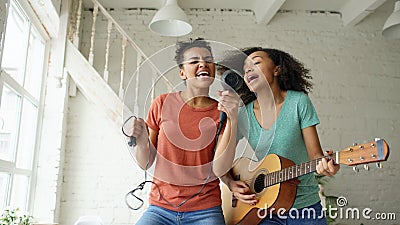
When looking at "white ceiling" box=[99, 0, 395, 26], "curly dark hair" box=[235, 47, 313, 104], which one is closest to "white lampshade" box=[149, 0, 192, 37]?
"white ceiling" box=[99, 0, 395, 26]

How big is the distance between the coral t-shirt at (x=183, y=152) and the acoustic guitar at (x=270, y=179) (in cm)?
18

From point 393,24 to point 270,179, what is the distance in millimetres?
2067

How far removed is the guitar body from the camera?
1.59 m

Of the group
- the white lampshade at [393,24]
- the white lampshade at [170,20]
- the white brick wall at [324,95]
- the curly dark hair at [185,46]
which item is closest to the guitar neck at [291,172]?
the curly dark hair at [185,46]

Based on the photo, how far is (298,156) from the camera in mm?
1644

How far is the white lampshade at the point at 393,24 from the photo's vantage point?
307cm

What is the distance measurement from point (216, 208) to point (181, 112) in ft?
1.27

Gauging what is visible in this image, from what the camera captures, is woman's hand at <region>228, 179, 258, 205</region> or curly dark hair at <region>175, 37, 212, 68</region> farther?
woman's hand at <region>228, 179, 258, 205</region>

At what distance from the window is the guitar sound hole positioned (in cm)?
168

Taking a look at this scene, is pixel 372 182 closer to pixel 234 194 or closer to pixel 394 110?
pixel 394 110

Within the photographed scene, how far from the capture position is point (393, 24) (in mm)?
3064

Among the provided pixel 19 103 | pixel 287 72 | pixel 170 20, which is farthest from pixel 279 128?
pixel 19 103

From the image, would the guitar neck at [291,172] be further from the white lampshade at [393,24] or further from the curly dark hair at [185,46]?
the white lampshade at [393,24]

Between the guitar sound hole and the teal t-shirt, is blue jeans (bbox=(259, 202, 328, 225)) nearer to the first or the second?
the teal t-shirt
